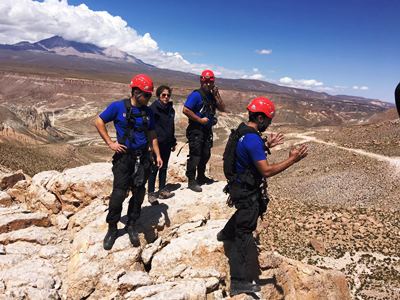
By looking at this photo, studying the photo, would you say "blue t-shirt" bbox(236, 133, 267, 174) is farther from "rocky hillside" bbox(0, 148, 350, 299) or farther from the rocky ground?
the rocky ground

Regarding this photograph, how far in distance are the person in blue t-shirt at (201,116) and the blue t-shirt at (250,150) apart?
10.9 ft

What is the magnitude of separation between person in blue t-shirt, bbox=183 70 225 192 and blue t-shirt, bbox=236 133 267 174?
3.32 metres

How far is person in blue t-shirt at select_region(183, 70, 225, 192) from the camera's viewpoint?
372 inches

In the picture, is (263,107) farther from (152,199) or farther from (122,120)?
(152,199)

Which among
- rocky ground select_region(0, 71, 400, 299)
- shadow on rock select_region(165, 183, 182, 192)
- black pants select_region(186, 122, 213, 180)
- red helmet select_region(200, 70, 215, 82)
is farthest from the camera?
shadow on rock select_region(165, 183, 182, 192)

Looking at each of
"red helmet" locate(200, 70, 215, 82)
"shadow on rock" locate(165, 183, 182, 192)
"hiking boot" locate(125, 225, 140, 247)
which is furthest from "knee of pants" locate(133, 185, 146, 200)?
"red helmet" locate(200, 70, 215, 82)

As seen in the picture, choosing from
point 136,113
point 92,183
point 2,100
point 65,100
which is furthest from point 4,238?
point 2,100

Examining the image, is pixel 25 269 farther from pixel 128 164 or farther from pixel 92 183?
pixel 92 183

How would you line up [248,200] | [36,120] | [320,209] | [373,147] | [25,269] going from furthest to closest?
[36,120], [373,147], [320,209], [25,269], [248,200]

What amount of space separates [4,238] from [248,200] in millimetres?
6195

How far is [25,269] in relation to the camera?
703cm

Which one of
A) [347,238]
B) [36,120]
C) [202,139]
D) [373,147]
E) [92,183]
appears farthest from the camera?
[36,120]

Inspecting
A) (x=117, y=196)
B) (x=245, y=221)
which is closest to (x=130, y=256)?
(x=117, y=196)

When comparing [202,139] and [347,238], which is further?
[347,238]
